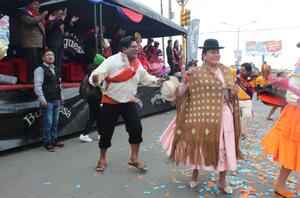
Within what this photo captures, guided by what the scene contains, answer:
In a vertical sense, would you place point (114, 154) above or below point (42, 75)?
below

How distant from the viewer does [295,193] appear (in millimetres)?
3756

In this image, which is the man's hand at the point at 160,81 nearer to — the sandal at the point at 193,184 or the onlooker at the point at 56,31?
the sandal at the point at 193,184

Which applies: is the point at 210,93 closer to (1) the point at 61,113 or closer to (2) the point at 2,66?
(1) the point at 61,113

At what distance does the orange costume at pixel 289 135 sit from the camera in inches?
133

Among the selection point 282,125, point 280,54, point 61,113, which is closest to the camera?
point 282,125

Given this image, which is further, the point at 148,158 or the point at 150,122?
the point at 150,122

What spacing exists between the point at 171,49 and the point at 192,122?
32.3ft

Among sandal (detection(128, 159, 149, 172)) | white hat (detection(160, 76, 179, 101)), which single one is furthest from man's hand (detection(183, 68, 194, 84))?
sandal (detection(128, 159, 149, 172))

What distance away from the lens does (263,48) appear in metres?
64.8

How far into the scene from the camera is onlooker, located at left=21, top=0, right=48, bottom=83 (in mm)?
6328

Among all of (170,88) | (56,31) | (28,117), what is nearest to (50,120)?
(28,117)

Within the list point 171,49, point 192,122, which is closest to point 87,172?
point 192,122

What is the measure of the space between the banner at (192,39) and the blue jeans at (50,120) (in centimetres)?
754

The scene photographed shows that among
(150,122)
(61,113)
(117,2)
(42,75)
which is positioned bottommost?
(150,122)
